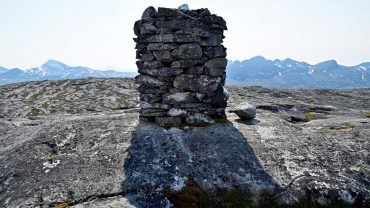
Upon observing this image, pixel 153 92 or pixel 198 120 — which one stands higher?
pixel 153 92

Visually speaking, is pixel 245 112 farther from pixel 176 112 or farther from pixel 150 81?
pixel 150 81

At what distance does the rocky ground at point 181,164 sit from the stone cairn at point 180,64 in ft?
3.26

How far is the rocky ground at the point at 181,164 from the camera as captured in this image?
11.4 metres

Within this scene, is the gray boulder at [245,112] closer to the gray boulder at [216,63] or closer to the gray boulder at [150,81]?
the gray boulder at [216,63]

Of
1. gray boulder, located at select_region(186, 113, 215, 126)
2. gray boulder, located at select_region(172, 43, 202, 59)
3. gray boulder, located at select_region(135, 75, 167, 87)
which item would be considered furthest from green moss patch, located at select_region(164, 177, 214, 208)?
gray boulder, located at select_region(172, 43, 202, 59)

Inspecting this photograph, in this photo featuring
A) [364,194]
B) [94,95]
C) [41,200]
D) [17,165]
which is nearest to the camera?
[41,200]

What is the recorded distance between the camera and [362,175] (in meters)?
13.0

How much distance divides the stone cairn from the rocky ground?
3.26ft

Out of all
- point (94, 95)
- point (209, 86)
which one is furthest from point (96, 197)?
point (94, 95)

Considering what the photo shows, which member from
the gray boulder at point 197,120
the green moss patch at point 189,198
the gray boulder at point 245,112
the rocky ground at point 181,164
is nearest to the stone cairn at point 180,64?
the gray boulder at point 197,120

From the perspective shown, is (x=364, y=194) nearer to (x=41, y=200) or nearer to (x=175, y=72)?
(x=175, y=72)

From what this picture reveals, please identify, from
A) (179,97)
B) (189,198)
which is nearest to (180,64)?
(179,97)

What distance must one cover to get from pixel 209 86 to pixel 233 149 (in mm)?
3619

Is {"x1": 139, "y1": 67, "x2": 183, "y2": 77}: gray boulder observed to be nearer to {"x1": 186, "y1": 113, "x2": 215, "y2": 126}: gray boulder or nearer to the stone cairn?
the stone cairn
